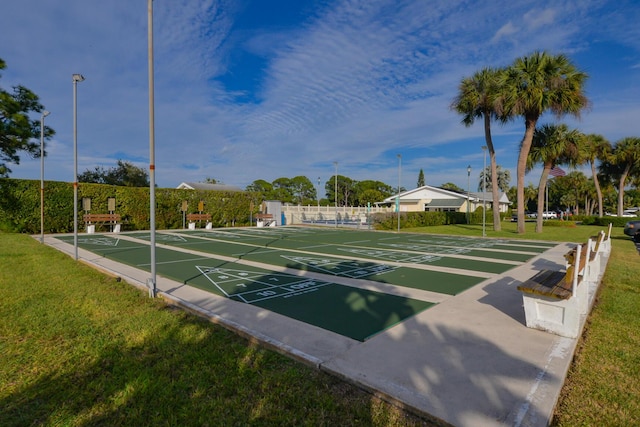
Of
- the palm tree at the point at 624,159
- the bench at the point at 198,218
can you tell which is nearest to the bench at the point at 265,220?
the bench at the point at 198,218

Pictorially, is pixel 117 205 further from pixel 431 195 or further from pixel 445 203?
pixel 431 195

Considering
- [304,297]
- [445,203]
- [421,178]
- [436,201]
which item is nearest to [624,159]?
[445,203]

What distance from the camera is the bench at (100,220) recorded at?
19406 mm

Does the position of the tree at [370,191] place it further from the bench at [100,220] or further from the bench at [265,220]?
the bench at [100,220]

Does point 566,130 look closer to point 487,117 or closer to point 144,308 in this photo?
point 487,117

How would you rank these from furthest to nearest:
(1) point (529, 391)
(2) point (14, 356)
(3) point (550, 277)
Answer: (3) point (550, 277)
(2) point (14, 356)
(1) point (529, 391)

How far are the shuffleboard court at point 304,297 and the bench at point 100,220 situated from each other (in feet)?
42.5

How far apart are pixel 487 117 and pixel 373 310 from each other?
76.0ft

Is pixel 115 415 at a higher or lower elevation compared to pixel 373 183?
lower

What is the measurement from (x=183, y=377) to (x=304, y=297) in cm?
292

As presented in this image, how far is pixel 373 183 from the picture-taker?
293 ft

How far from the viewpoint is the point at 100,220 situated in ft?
66.3

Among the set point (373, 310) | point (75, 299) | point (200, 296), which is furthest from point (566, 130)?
point (75, 299)

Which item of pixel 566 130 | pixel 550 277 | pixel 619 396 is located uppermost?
pixel 566 130
